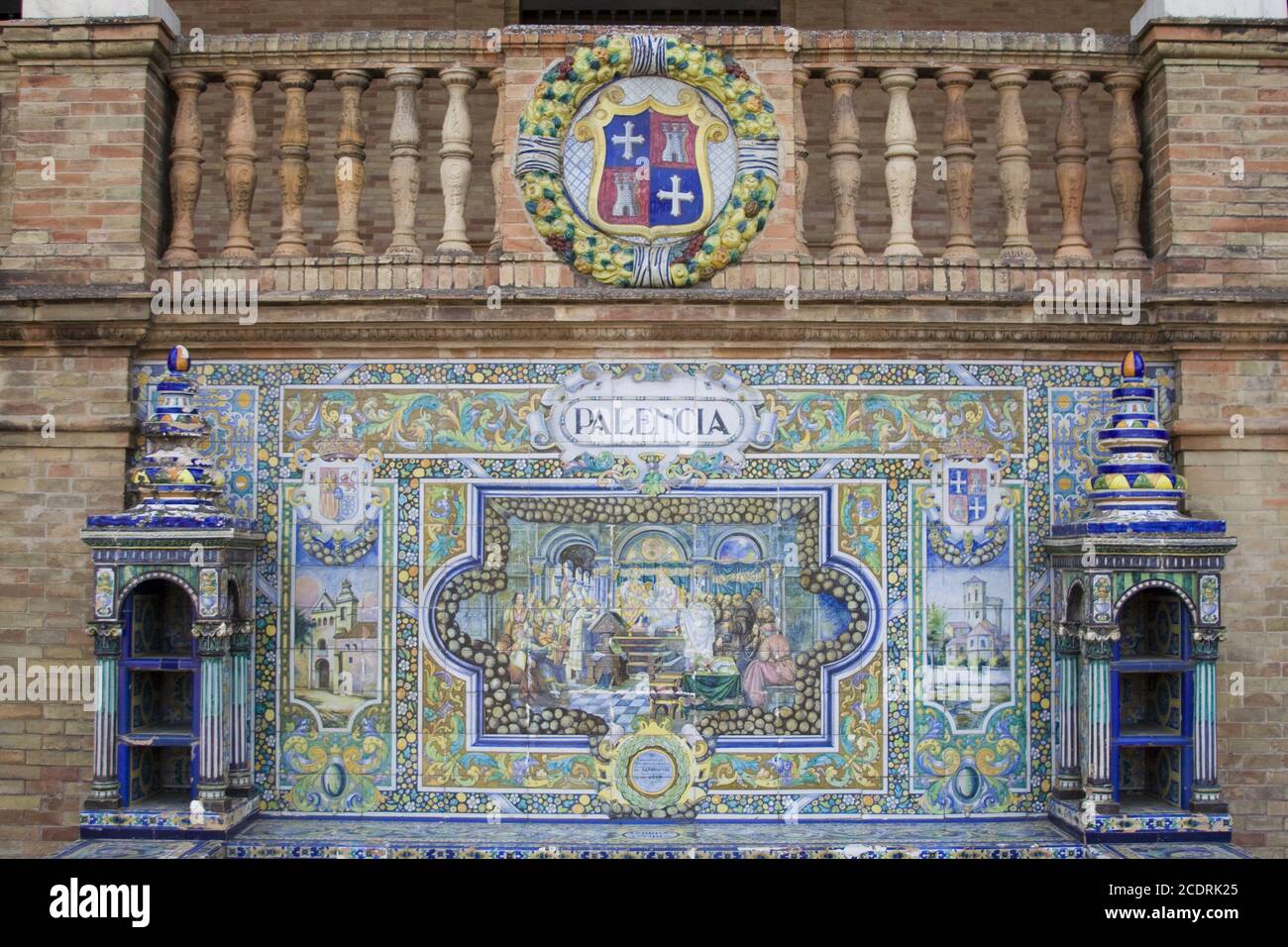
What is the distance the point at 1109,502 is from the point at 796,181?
9.46ft

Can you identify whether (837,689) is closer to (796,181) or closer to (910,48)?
(796,181)

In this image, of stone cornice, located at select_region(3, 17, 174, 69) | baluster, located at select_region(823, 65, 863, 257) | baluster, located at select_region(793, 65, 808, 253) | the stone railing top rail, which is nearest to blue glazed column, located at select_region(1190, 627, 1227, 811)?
baluster, located at select_region(823, 65, 863, 257)

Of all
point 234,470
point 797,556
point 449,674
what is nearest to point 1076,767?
point 797,556

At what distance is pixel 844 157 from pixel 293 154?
373 cm

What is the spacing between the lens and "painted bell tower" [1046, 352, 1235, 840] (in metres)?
7.34

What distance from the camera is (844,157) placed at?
826cm

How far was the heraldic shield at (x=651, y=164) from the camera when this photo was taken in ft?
26.5

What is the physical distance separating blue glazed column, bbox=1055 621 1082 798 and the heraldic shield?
3.55 m

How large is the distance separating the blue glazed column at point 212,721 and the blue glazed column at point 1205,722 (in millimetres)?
5854

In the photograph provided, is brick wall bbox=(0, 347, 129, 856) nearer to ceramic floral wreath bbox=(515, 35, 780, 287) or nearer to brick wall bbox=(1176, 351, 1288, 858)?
ceramic floral wreath bbox=(515, 35, 780, 287)

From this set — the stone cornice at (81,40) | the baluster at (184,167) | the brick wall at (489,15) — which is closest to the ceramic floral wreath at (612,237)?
the baluster at (184,167)

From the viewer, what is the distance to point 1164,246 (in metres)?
8.16
